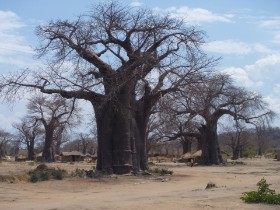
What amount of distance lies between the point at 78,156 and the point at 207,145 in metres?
22.9

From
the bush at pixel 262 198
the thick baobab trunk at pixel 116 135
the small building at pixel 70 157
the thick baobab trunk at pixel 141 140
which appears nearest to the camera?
the bush at pixel 262 198

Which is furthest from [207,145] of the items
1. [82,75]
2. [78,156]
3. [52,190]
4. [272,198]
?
[272,198]

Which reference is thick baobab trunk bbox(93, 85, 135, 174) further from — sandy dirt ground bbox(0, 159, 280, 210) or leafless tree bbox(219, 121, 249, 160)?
leafless tree bbox(219, 121, 249, 160)

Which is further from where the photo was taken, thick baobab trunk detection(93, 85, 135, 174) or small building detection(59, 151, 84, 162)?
small building detection(59, 151, 84, 162)

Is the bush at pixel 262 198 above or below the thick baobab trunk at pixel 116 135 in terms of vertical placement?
below

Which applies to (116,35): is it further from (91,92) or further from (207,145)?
(207,145)

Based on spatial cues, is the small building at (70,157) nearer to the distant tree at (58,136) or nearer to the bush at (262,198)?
the distant tree at (58,136)

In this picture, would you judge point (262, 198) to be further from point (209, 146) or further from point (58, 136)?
point (58, 136)

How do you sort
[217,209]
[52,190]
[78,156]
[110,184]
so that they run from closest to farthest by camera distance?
[217,209]
[52,190]
[110,184]
[78,156]

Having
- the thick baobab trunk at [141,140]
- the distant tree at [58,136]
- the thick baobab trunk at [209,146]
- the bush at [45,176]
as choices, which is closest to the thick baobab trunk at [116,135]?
the thick baobab trunk at [141,140]

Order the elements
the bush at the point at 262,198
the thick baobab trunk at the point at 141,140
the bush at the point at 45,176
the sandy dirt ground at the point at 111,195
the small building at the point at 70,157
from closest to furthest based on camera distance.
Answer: the sandy dirt ground at the point at 111,195 → the bush at the point at 262,198 → the bush at the point at 45,176 → the thick baobab trunk at the point at 141,140 → the small building at the point at 70,157

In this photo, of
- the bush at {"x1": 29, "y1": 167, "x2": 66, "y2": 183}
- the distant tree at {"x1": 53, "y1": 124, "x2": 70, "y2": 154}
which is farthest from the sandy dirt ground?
the distant tree at {"x1": 53, "y1": 124, "x2": 70, "y2": 154}

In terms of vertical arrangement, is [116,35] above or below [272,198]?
above

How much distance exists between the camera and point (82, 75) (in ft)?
70.9
